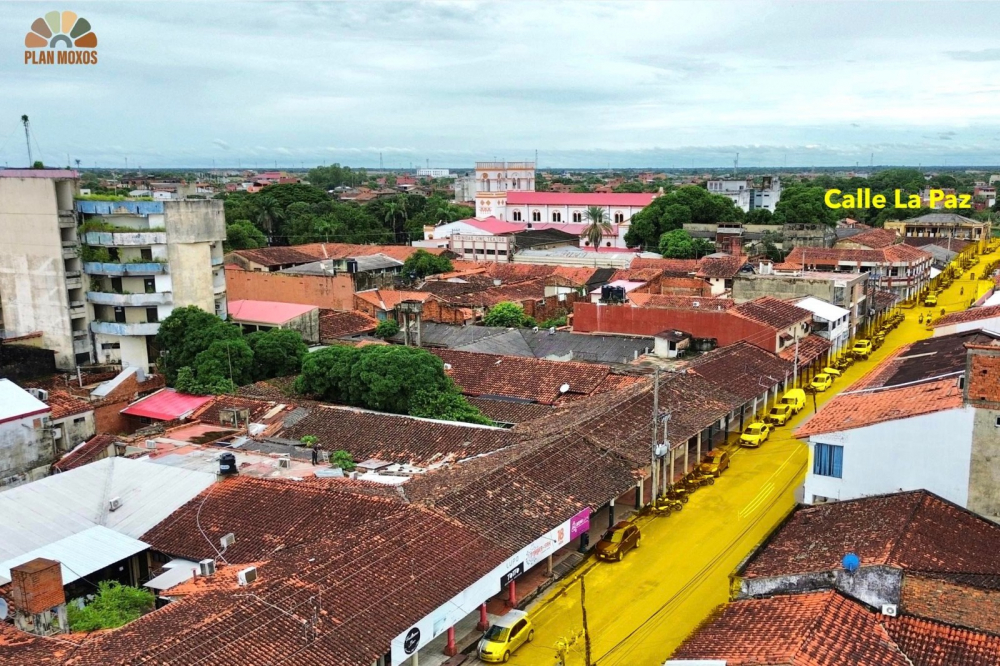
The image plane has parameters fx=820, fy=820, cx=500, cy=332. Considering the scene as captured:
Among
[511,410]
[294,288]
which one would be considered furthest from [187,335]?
[294,288]

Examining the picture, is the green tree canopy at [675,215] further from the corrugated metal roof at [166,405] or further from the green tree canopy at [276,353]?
the corrugated metal roof at [166,405]

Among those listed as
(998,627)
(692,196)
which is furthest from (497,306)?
(692,196)

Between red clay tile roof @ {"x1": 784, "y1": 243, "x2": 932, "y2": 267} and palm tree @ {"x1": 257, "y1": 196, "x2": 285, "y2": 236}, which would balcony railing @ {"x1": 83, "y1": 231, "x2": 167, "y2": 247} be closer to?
red clay tile roof @ {"x1": 784, "y1": 243, "x2": 932, "y2": 267}

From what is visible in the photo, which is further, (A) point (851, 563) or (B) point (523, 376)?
(B) point (523, 376)

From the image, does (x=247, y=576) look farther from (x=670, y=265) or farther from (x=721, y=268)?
(x=670, y=265)

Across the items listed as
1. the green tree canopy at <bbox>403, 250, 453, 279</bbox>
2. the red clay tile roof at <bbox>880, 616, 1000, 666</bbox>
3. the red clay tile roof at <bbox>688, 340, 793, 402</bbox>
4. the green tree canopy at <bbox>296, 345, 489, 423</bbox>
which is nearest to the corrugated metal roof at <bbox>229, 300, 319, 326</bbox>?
the green tree canopy at <bbox>296, 345, 489, 423</bbox>

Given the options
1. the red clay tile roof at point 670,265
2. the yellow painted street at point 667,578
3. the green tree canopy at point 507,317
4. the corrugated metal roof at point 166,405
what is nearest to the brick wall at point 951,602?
the yellow painted street at point 667,578
